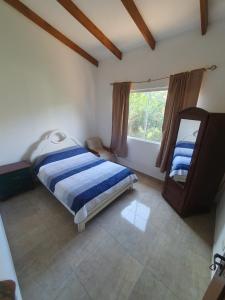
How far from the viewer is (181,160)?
83.1 inches

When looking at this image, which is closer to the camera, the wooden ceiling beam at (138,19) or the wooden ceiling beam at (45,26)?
the wooden ceiling beam at (138,19)

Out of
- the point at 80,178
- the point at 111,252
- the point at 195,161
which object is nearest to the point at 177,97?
the point at 195,161

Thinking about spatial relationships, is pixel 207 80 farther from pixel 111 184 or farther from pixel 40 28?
pixel 40 28

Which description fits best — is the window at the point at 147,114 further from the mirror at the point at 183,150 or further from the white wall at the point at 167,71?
the mirror at the point at 183,150

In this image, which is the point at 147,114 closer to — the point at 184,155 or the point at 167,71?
the point at 167,71

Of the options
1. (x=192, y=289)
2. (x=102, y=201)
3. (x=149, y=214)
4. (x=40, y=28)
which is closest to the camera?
(x=192, y=289)

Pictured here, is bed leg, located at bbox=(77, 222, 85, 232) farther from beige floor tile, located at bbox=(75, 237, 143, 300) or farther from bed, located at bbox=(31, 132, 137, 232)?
beige floor tile, located at bbox=(75, 237, 143, 300)

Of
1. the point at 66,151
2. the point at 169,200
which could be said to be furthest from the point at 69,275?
the point at 66,151

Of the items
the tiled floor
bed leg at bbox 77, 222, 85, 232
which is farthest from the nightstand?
bed leg at bbox 77, 222, 85, 232

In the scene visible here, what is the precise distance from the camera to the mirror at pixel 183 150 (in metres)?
1.95

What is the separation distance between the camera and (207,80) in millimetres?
2217

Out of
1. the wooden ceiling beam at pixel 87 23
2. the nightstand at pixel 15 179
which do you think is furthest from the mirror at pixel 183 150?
the nightstand at pixel 15 179

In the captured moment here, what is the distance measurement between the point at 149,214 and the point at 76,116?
110 inches

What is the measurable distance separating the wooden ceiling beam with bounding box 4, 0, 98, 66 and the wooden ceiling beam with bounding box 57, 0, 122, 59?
739mm
